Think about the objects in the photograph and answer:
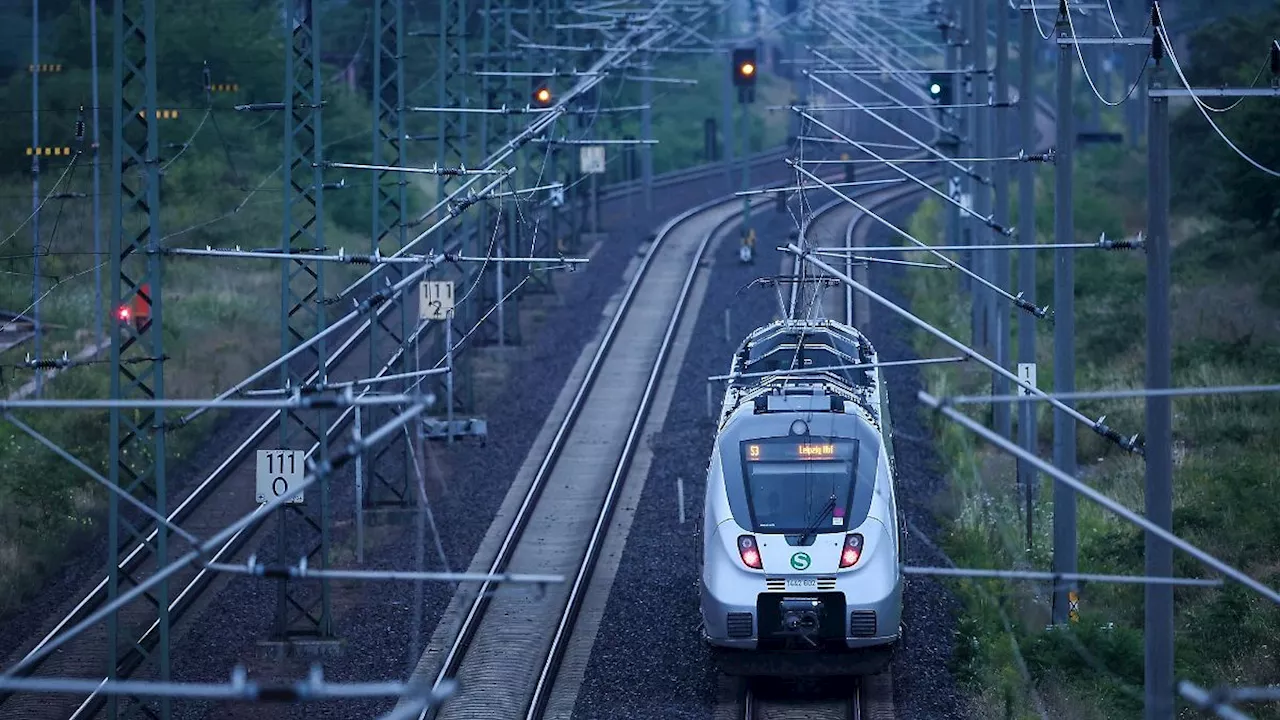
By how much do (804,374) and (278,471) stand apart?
5590 mm

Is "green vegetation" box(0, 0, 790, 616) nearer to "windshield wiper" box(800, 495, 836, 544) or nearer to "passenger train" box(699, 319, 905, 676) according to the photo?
"passenger train" box(699, 319, 905, 676)

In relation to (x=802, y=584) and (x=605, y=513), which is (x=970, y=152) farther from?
(x=802, y=584)

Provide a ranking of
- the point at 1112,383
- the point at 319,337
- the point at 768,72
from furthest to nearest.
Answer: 1. the point at 768,72
2. the point at 1112,383
3. the point at 319,337

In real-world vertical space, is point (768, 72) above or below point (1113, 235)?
above

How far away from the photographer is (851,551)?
15.6 m

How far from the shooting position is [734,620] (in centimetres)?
1551

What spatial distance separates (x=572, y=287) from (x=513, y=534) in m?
19.5

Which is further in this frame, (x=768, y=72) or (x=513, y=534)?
(x=768, y=72)

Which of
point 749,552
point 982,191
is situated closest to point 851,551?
point 749,552

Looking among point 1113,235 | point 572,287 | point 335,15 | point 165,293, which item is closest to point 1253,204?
point 1113,235

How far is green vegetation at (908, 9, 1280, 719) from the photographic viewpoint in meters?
16.5

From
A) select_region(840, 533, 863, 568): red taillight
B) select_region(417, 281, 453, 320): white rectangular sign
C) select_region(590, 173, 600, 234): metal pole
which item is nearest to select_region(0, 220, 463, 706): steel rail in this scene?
select_region(417, 281, 453, 320): white rectangular sign

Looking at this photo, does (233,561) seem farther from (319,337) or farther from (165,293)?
(165,293)

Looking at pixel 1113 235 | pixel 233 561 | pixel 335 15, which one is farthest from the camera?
pixel 335 15
